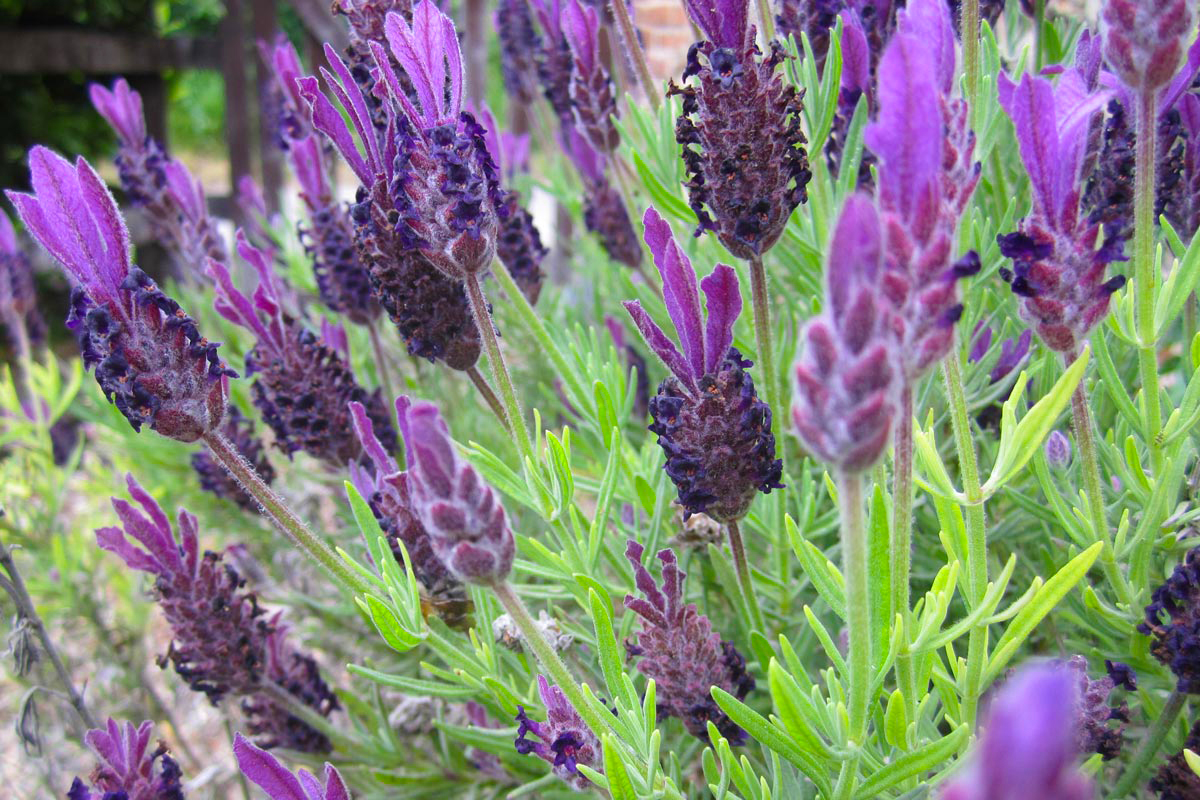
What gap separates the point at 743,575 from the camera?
1.07 m

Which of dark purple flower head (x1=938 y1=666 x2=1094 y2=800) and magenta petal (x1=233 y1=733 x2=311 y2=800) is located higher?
dark purple flower head (x1=938 y1=666 x2=1094 y2=800)

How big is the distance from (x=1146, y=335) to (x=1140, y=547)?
24 centimetres

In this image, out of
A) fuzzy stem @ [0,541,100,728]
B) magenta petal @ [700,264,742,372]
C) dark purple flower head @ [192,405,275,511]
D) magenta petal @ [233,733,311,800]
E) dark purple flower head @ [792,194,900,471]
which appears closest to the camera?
dark purple flower head @ [792,194,900,471]

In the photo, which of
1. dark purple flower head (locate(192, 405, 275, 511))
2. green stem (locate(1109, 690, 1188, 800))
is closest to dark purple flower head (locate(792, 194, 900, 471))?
green stem (locate(1109, 690, 1188, 800))

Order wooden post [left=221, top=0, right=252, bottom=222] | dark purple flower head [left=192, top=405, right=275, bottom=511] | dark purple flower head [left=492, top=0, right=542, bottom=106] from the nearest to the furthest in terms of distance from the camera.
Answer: dark purple flower head [left=192, top=405, right=275, bottom=511], dark purple flower head [left=492, top=0, right=542, bottom=106], wooden post [left=221, top=0, right=252, bottom=222]

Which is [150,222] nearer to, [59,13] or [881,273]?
[881,273]

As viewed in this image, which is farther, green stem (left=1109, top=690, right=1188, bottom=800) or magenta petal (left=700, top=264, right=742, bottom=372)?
green stem (left=1109, top=690, right=1188, bottom=800)

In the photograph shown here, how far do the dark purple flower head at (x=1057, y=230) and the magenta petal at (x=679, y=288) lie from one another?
0.26 m

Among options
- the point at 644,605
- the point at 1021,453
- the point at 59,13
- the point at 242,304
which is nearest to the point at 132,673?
the point at 242,304

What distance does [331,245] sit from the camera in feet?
4.84

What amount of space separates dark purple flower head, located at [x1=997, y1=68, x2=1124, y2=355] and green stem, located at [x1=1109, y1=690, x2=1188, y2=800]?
46 cm

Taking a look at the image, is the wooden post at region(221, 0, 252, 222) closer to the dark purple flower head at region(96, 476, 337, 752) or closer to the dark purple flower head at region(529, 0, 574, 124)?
the dark purple flower head at region(529, 0, 574, 124)

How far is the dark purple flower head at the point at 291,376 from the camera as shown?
48.6 inches

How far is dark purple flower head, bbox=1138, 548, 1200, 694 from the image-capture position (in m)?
0.90
